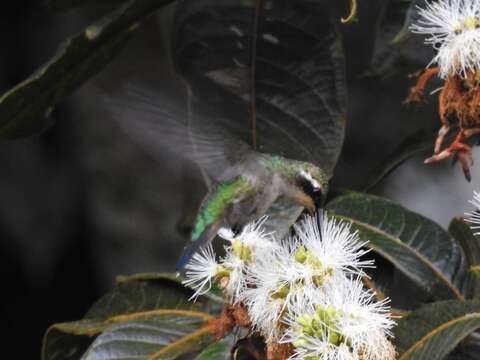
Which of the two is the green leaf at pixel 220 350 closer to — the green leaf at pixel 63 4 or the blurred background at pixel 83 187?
the green leaf at pixel 63 4

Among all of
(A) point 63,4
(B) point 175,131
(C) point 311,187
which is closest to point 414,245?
(C) point 311,187

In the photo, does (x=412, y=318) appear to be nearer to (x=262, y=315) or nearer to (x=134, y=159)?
(x=262, y=315)

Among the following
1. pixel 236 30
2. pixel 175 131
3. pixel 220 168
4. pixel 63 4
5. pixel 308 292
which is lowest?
pixel 308 292

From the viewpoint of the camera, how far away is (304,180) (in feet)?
5.61

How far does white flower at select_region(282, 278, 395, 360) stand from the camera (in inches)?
52.4

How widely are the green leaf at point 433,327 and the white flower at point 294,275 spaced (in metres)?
0.12

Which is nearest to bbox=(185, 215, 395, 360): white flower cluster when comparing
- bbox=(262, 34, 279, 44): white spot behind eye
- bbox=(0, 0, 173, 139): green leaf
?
bbox=(0, 0, 173, 139): green leaf

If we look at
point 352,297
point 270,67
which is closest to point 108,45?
point 270,67

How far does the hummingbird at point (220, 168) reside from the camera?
1628 mm

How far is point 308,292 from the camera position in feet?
4.63

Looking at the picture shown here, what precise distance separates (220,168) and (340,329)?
0.57 m

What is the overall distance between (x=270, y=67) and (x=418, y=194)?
1.55m

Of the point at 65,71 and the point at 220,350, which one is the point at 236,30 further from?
the point at 220,350

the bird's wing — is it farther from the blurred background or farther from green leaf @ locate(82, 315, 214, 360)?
the blurred background
